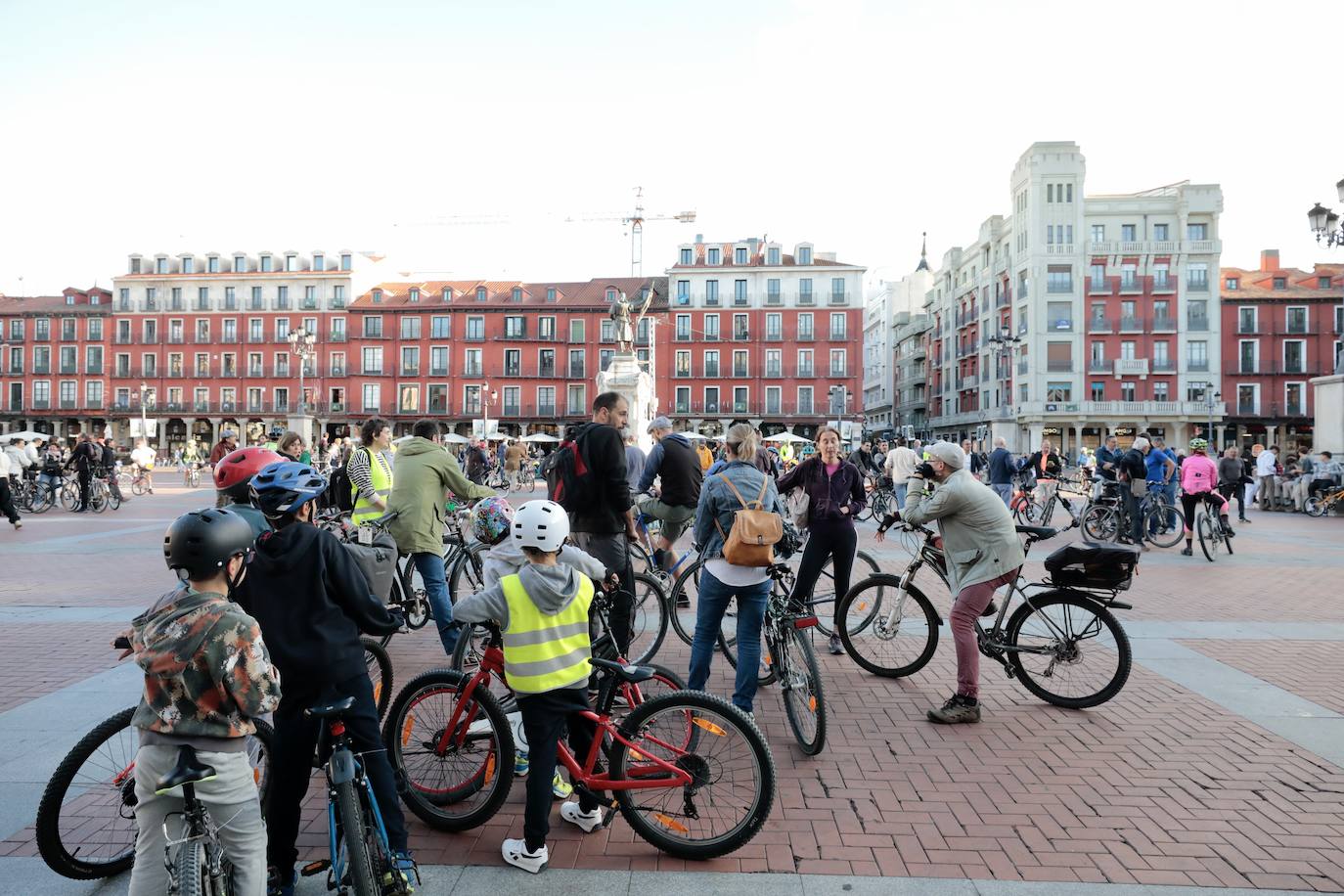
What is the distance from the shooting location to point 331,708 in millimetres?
2795

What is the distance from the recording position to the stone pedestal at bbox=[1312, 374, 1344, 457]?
69.2 ft

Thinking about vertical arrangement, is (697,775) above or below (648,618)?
above

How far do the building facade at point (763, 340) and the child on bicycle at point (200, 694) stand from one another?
5729 centimetres

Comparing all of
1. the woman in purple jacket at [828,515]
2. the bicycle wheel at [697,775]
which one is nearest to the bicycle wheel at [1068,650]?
the woman in purple jacket at [828,515]

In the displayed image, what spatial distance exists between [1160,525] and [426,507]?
12.2 metres

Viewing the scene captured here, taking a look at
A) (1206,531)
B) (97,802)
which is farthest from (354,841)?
(1206,531)

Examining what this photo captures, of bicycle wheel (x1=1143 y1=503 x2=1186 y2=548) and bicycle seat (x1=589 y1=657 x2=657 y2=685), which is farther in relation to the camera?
bicycle wheel (x1=1143 y1=503 x2=1186 y2=548)

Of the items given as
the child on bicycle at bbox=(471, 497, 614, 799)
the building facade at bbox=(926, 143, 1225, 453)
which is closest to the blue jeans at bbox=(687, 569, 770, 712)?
the child on bicycle at bbox=(471, 497, 614, 799)

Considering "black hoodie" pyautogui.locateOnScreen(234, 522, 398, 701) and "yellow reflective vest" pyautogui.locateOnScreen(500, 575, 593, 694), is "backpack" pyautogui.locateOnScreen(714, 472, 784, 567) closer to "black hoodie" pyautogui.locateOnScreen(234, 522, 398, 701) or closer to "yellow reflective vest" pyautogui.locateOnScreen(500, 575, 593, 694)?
"yellow reflective vest" pyautogui.locateOnScreen(500, 575, 593, 694)

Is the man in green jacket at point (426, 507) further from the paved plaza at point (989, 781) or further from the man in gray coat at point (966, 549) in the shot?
the man in gray coat at point (966, 549)

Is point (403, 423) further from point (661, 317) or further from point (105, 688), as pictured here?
point (105, 688)

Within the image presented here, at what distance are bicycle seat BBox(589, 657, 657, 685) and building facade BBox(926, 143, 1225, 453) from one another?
5675 cm

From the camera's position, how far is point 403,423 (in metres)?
62.4

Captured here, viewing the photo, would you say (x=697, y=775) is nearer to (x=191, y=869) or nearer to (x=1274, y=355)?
(x=191, y=869)
